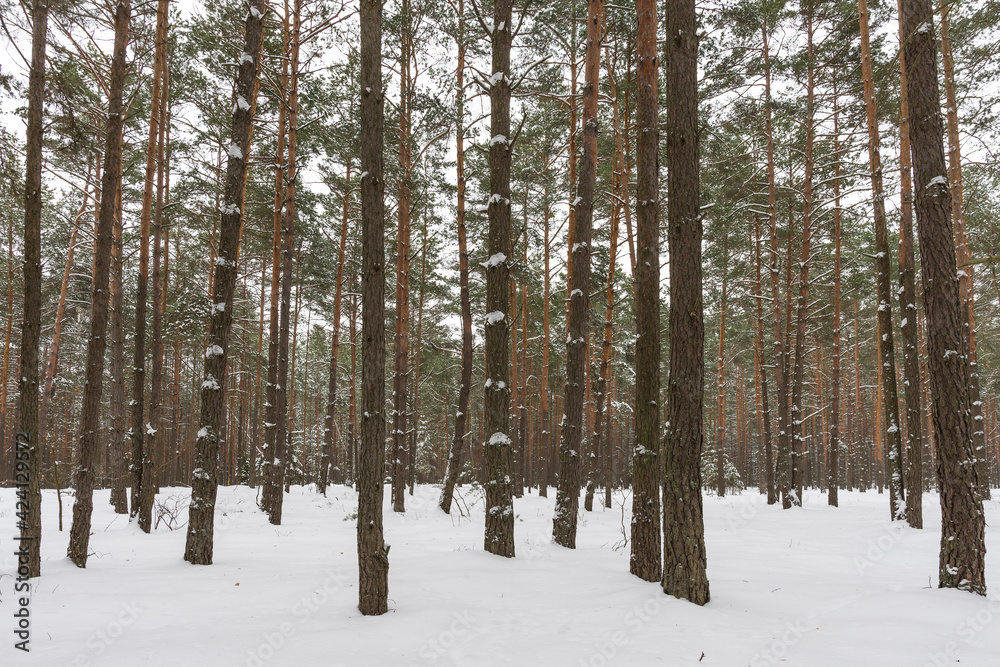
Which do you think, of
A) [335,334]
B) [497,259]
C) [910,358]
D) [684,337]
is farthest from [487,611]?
[335,334]

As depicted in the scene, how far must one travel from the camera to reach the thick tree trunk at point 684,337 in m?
4.63

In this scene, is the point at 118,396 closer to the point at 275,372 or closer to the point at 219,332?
the point at 275,372

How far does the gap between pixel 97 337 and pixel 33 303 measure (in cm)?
122

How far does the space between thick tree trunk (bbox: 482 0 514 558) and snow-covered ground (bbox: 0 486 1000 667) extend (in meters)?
0.52

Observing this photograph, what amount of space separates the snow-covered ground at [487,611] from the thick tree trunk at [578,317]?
67cm

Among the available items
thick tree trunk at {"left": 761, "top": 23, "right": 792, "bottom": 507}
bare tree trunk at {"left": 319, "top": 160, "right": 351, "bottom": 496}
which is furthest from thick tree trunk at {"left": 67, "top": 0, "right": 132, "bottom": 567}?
thick tree trunk at {"left": 761, "top": 23, "right": 792, "bottom": 507}

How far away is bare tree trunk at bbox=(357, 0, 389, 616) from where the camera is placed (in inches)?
173

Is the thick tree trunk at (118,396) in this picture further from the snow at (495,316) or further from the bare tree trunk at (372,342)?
the snow at (495,316)

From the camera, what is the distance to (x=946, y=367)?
16.5ft

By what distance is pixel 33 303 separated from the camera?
208 inches

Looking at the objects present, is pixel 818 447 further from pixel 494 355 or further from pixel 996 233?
pixel 494 355

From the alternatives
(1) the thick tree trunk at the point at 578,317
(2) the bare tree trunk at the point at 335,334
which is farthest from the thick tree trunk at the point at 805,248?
(2) the bare tree trunk at the point at 335,334

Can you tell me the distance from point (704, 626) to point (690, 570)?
58cm

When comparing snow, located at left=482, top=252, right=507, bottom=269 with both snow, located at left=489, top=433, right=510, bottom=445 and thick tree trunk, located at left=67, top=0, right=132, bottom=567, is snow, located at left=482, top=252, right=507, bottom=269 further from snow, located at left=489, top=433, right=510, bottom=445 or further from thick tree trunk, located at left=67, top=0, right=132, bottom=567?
thick tree trunk, located at left=67, top=0, right=132, bottom=567
